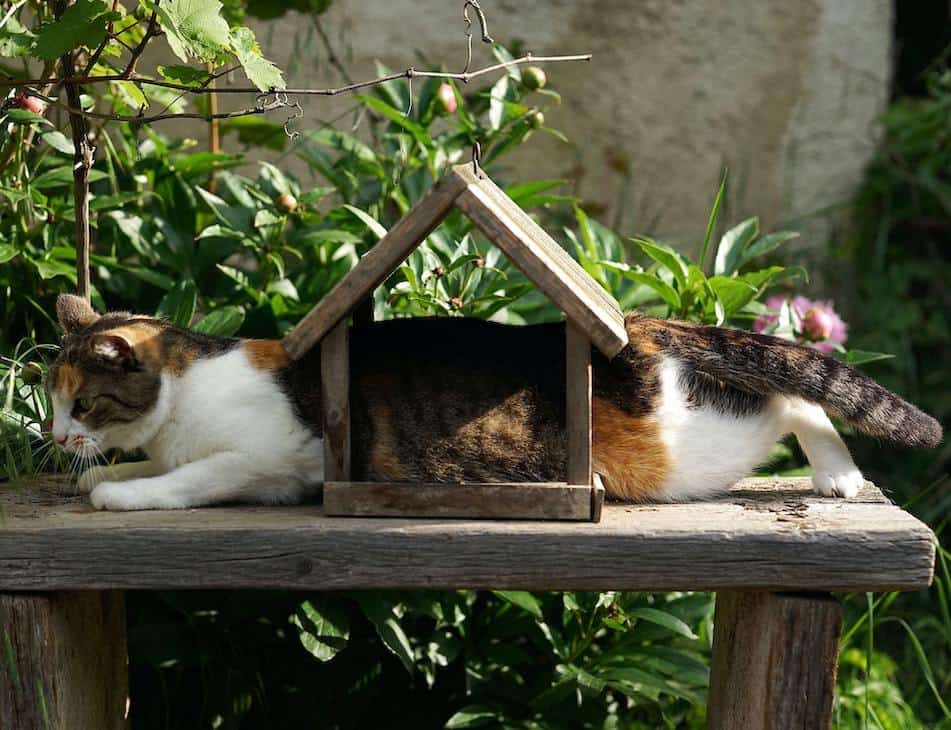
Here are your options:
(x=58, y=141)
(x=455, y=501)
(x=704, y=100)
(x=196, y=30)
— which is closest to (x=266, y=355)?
(x=455, y=501)

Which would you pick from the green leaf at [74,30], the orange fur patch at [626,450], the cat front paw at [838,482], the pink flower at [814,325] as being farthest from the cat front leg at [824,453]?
the green leaf at [74,30]

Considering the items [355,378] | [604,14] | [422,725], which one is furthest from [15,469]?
[604,14]

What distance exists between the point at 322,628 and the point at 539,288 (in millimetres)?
909

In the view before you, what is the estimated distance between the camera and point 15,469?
6.33 ft

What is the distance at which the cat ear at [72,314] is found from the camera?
1935 mm

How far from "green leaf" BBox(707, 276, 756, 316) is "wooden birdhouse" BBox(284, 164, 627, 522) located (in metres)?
0.57

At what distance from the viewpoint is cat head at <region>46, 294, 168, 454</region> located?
181cm

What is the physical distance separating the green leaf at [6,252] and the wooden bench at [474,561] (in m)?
0.67

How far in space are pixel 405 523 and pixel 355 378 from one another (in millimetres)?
258

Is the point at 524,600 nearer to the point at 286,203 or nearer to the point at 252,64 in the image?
the point at 286,203

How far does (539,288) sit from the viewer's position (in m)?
1.63

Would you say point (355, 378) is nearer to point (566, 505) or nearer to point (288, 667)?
point (566, 505)

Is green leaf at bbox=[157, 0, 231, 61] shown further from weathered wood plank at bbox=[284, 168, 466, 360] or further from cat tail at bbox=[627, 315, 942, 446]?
cat tail at bbox=[627, 315, 942, 446]

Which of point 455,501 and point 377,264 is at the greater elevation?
point 377,264
